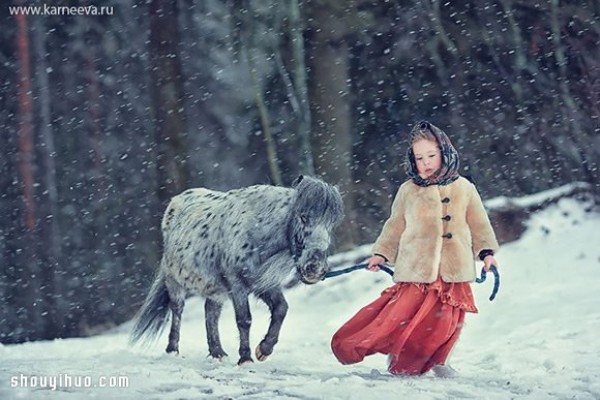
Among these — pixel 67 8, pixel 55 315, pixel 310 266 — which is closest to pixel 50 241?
pixel 55 315

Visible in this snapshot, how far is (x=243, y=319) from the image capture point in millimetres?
6074

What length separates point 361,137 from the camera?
470 inches

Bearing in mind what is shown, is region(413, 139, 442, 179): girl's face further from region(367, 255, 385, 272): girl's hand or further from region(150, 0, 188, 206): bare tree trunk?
region(150, 0, 188, 206): bare tree trunk

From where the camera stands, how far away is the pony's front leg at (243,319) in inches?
236

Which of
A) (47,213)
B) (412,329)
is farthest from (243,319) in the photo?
(47,213)

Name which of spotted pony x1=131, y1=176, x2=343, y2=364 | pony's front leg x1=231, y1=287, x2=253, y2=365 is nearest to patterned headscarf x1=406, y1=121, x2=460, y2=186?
spotted pony x1=131, y1=176, x2=343, y2=364

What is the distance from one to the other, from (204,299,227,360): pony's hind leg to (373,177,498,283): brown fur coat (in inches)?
65.5

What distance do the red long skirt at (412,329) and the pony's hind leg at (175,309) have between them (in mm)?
1810

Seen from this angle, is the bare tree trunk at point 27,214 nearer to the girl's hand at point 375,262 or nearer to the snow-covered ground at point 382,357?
the snow-covered ground at point 382,357

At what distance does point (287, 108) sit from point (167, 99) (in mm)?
3192

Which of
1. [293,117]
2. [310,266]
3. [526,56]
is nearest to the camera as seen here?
[310,266]

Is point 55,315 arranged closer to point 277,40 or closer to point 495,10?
point 277,40

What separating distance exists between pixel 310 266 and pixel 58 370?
160cm

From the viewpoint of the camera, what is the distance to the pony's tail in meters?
7.06
